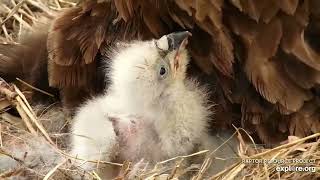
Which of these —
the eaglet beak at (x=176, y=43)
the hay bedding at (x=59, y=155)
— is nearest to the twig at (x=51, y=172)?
Result: the hay bedding at (x=59, y=155)

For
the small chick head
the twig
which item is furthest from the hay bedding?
the small chick head

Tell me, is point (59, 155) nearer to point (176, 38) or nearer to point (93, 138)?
point (93, 138)

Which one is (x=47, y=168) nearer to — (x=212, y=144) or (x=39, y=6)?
(x=212, y=144)

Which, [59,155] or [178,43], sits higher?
[178,43]

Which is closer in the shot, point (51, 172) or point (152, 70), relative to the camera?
point (51, 172)

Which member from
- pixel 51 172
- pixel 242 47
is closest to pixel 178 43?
pixel 242 47
